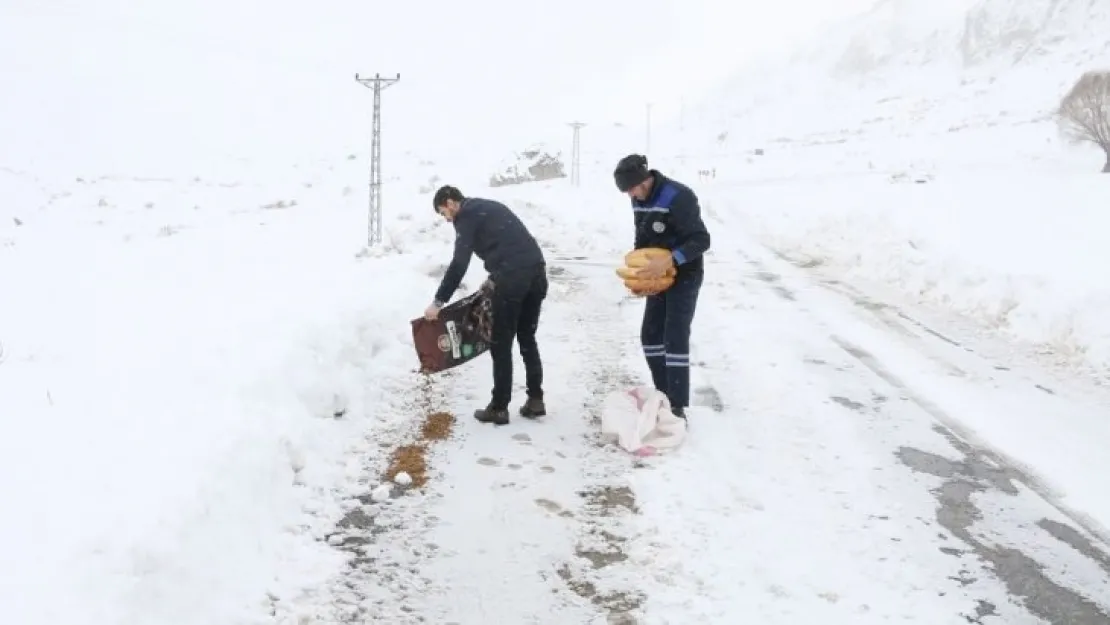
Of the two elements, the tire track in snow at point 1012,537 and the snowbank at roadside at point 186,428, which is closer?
the snowbank at roadside at point 186,428

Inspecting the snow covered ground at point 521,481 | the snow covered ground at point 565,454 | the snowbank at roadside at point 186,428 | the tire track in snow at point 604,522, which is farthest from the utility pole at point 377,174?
the tire track in snow at point 604,522

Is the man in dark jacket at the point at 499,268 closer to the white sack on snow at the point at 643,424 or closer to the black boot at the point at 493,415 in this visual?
the black boot at the point at 493,415

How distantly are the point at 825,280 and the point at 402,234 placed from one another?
23.7 feet

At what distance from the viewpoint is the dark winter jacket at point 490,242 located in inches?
231

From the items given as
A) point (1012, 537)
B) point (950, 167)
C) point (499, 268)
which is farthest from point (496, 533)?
point (950, 167)

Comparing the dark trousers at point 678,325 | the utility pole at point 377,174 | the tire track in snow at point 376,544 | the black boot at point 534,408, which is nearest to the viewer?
the tire track in snow at point 376,544

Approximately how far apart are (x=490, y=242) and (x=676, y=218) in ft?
4.36

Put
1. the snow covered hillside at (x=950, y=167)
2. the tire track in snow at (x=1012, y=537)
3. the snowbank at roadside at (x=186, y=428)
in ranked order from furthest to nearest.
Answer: the snow covered hillside at (x=950, y=167) < the tire track in snow at (x=1012, y=537) < the snowbank at roadside at (x=186, y=428)

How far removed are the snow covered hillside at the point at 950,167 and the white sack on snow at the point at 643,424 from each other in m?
4.47

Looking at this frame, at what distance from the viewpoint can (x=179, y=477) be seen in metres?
4.09

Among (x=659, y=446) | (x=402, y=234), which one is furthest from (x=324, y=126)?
(x=659, y=446)

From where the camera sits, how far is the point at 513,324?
19.7 ft

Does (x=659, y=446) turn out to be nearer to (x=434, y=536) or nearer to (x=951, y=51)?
(x=434, y=536)

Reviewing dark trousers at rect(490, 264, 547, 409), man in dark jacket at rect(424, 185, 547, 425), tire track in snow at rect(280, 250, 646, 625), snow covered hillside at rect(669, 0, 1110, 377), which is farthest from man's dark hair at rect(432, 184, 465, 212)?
snow covered hillside at rect(669, 0, 1110, 377)
